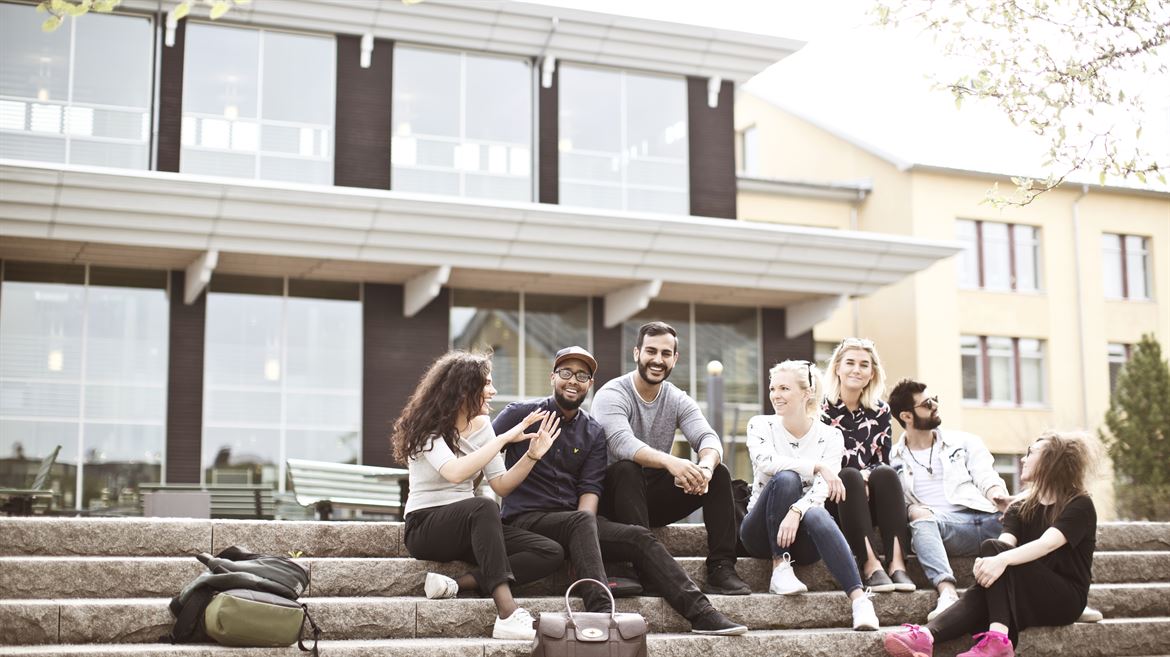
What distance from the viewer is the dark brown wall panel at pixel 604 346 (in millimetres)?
20766

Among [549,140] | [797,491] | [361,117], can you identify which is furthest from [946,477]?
[361,117]

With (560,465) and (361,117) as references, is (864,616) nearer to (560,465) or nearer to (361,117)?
(560,465)

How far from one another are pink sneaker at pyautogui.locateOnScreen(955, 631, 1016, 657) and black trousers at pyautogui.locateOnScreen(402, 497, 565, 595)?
2375 mm

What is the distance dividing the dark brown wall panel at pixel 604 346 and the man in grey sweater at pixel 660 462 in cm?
1259

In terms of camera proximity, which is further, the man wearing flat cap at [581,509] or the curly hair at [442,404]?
the curly hair at [442,404]

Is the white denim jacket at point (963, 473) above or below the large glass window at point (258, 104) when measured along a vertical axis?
below

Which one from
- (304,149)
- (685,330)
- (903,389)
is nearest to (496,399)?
(685,330)

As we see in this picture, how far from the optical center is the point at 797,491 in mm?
7551

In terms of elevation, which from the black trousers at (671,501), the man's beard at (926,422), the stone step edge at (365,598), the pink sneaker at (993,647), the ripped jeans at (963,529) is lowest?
the pink sneaker at (993,647)

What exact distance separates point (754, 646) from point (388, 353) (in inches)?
525

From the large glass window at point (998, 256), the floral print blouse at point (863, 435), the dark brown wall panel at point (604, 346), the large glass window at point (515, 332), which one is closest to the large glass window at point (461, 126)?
the large glass window at point (515, 332)

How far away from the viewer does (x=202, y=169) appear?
1891 cm

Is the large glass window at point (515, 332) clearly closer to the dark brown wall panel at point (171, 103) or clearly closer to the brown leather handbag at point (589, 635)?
the dark brown wall panel at point (171, 103)

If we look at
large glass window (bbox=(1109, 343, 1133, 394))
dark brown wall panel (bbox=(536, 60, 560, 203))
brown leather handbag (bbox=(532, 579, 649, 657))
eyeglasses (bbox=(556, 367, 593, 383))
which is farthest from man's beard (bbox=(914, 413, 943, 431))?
large glass window (bbox=(1109, 343, 1133, 394))
